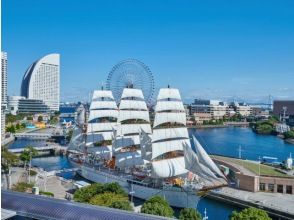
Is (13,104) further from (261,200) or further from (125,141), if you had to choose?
(261,200)

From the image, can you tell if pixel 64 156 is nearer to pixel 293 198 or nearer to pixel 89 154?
pixel 89 154

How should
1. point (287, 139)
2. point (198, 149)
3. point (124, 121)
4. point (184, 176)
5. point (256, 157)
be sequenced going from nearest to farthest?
point (198, 149) → point (184, 176) → point (124, 121) → point (256, 157) → point (287, 139)

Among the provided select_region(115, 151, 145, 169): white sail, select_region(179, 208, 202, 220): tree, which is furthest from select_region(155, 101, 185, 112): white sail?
select_region(179, 208, 202, 220): tree

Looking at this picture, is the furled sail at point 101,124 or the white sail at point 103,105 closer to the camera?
the furled sail at point 101,124

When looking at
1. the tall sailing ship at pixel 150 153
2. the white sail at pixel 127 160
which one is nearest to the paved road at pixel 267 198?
the tall sailing ship at pixel 150 153

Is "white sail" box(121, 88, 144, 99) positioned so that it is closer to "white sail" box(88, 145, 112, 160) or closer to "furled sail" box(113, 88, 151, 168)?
"furled sail" box(113, 88, 151, 168)

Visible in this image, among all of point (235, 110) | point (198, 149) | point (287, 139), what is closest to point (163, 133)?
point (198, 149)

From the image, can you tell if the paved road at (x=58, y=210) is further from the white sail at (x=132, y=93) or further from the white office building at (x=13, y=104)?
the white office building at (x=13, y=104)
